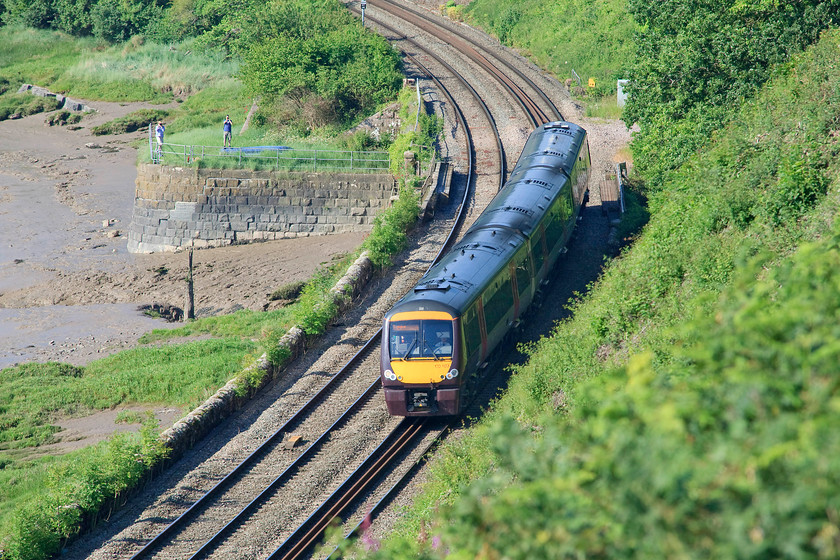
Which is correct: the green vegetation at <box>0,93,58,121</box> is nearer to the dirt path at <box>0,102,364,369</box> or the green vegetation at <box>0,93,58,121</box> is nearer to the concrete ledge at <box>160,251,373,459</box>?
the dirt path at <box>0,102,364,369</box>

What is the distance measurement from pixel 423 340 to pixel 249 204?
19.8 meters

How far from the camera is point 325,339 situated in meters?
21.5

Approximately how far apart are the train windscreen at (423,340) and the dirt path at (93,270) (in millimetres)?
13778

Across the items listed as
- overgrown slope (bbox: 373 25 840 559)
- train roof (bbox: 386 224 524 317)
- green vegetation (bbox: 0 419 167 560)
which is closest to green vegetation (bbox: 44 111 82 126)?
green vegetation (bbox: 0 419 167 560)

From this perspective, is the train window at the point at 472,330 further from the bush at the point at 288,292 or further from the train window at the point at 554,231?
the bush at the point at 288,292

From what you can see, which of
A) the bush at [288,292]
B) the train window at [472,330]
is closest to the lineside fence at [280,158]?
the bush at [288,292]

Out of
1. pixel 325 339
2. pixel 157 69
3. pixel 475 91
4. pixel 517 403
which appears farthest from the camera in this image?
pixel 157 69

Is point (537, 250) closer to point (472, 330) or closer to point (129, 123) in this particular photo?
point (472, 330)

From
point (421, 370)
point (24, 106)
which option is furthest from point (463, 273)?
point (24, 106)

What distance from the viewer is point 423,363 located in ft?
51.6

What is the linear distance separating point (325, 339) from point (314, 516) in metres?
7.60

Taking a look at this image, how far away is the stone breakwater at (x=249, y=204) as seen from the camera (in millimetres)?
33219

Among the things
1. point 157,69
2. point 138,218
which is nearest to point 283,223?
point 138,218

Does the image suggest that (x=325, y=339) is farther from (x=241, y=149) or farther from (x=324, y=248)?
(x=241, y=149)
